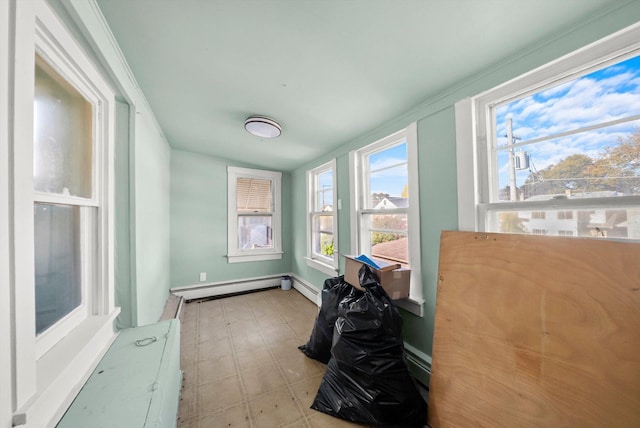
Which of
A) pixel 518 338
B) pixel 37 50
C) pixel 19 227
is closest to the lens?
pixel 19 227

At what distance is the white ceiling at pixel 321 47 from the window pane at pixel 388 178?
0.31 m

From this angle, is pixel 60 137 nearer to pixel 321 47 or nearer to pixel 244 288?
pixel 321 47

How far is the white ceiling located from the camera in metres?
0.97

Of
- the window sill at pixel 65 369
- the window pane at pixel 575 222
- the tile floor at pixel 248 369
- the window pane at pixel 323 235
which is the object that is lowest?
the tile floor at pixel 248 369

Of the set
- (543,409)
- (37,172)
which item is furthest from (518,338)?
(37,172)

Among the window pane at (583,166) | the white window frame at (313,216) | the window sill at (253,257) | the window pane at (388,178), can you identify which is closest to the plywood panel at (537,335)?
the window pane at (583,166)

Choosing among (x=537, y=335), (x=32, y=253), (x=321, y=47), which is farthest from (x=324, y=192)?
(x=32, y=253)

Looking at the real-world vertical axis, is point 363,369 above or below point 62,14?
below

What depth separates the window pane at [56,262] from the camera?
33.2 inches

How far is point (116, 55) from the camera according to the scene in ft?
4.13

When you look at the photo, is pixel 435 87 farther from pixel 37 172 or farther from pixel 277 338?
pixel 277 338

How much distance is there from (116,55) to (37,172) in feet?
2.94

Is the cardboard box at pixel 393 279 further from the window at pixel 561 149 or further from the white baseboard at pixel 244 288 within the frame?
the white baseboard at pixel 244 288

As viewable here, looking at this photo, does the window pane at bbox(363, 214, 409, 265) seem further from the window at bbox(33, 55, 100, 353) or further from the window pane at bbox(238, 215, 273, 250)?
the window pane at bbox(238, 215, 273, 250)
